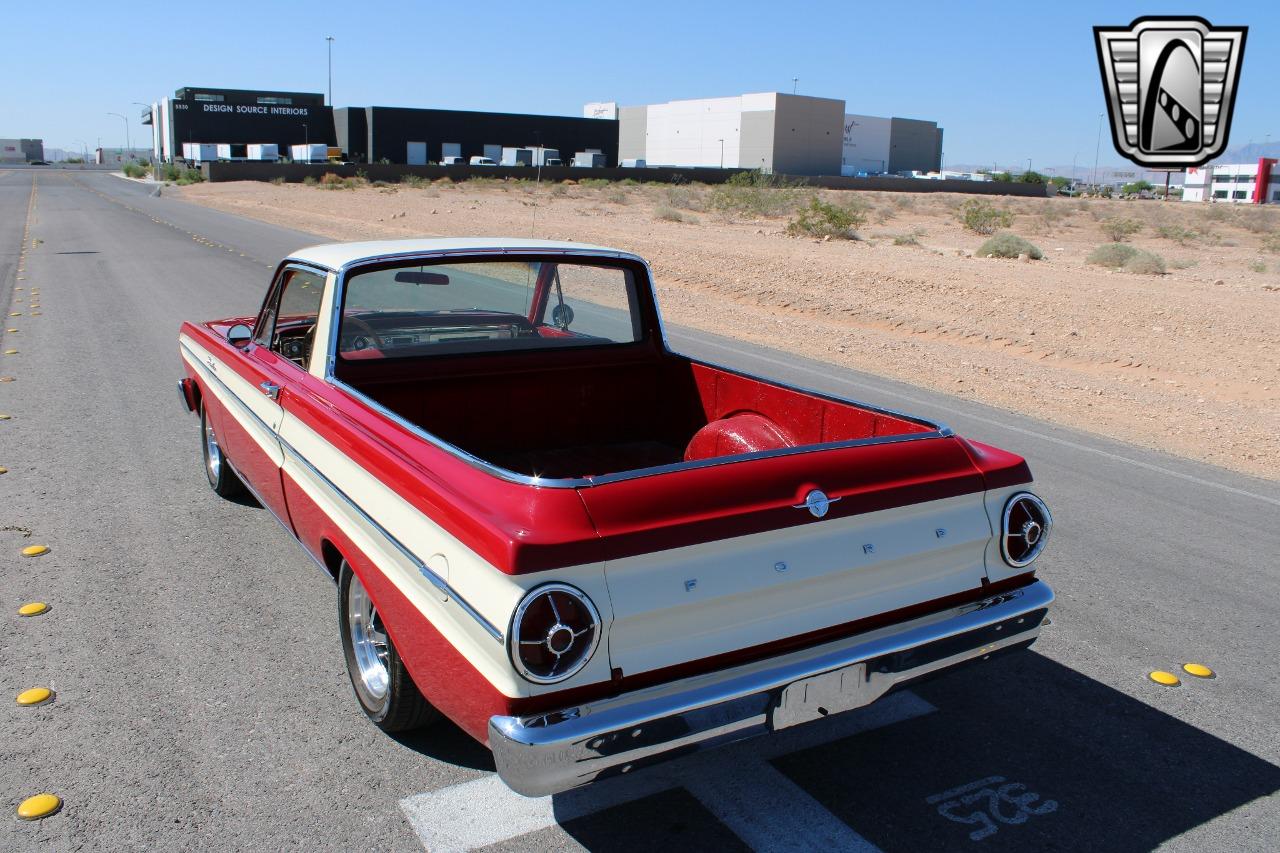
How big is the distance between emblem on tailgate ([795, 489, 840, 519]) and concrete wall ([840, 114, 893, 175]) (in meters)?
118

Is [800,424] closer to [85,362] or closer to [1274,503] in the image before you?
[1274,503]

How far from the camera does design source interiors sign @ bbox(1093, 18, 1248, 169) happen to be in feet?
40.4

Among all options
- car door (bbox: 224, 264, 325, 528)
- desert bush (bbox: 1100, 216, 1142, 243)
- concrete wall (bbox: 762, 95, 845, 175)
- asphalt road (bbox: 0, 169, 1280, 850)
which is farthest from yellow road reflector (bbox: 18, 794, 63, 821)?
concrete wall (bbox: 762, 95, 845, 175)

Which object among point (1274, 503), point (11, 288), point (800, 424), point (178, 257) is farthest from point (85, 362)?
point (178, 257)

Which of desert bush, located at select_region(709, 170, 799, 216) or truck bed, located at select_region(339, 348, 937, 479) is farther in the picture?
desert bush, located at select_region(709, 170, 799, 216)

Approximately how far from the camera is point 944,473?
3324 millimetres

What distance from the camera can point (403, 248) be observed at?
4602mm

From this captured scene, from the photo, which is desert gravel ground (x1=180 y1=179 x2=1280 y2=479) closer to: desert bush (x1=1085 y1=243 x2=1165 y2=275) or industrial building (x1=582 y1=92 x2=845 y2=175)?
desert bush (x1=1085 y1=243 x2=1165 y2=275)

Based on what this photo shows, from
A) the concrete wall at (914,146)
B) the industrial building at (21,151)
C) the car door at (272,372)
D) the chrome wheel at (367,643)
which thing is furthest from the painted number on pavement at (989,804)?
the industrial building at (21,151)

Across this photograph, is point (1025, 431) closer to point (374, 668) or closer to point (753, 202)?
point (374, 668)

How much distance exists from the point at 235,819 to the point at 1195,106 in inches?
589

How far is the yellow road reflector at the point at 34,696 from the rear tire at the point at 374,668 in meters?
1.08

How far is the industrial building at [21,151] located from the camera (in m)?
177

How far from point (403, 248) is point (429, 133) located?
89.7m
